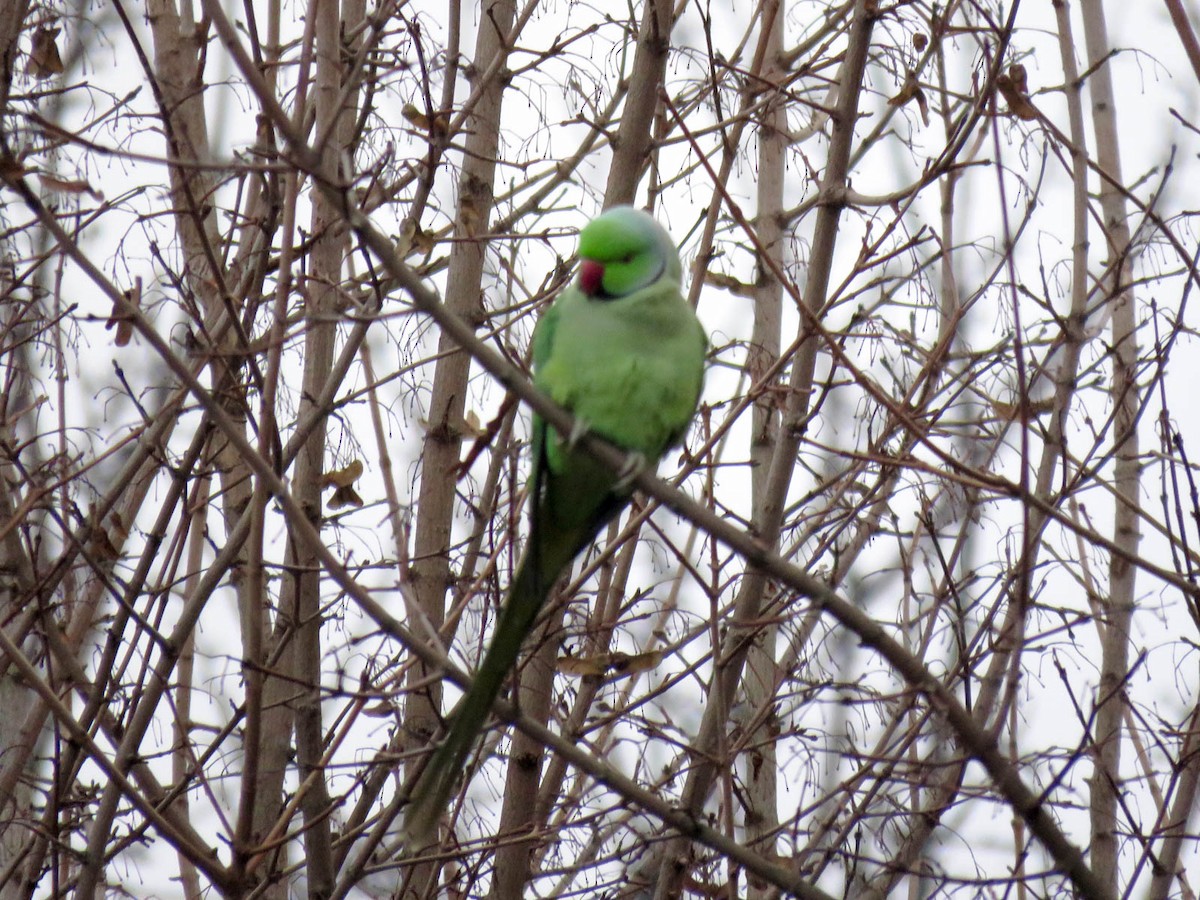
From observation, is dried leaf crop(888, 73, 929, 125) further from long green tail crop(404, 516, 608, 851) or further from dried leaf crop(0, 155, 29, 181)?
dried leaf crop(0, 155, 29, 181)

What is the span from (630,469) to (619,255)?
50 cm

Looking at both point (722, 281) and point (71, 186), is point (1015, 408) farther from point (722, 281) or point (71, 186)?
point (71, 186)

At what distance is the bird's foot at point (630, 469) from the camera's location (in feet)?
7.83

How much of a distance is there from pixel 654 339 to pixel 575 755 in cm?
84

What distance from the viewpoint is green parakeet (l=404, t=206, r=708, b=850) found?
2.49m

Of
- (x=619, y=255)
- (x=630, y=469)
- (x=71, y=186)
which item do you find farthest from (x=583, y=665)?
(x=71, y=186)

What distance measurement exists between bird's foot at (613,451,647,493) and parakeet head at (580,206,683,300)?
37 centimetres

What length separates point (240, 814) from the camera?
8.18ft

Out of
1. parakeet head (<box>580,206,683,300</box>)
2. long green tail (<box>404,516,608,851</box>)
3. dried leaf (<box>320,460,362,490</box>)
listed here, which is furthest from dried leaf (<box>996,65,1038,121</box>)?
dried leaf (<box>320,460,362,490</box>)

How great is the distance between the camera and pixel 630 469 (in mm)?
2410

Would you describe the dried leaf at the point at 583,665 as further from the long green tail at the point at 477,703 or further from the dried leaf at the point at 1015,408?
the dried leaf at the point at 1015,408

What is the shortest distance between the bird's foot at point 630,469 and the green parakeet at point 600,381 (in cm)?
4

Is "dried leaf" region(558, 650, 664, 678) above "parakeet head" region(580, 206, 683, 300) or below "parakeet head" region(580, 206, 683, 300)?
below

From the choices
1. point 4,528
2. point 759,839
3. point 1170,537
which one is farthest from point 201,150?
point 1170,537
